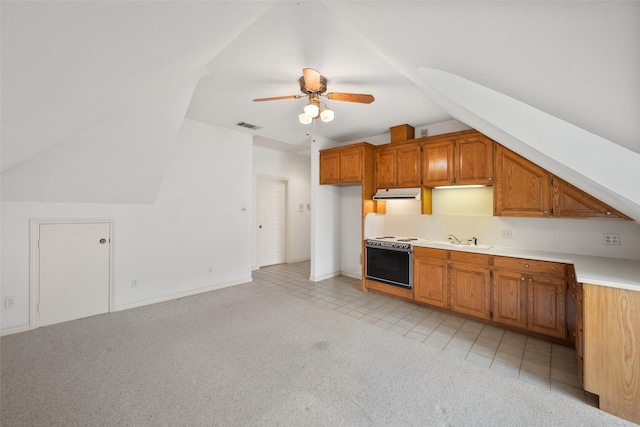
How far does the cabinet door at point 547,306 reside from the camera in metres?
2.68

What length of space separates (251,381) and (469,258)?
2.84 metres

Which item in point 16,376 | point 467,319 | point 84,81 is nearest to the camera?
point 84,81

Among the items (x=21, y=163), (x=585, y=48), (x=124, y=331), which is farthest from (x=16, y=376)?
(x=585, y=48)

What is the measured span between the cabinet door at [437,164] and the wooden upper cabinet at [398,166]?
0.11 m

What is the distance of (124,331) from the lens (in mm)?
3014

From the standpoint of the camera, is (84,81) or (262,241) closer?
(84,81)

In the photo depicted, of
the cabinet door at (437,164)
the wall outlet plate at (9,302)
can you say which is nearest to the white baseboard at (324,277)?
the cabinet door at (437,164)

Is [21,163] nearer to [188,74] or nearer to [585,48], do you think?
[188,74]

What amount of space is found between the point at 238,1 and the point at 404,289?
3854 millimetres

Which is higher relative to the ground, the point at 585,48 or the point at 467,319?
the point at 585,48

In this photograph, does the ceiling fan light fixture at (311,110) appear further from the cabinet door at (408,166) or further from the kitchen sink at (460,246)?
the kitchen sink at (460,246)

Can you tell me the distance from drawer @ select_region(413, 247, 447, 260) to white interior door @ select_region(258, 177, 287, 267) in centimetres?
391

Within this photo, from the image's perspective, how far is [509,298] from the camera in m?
3.00

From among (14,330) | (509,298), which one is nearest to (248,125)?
(14,330)
